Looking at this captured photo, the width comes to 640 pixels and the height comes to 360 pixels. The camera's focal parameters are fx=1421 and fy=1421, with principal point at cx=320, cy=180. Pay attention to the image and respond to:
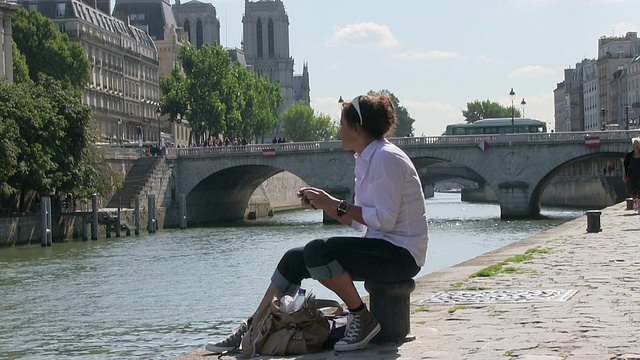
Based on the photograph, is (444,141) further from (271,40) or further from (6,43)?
(271,40)

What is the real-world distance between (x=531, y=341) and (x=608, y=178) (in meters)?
72.8

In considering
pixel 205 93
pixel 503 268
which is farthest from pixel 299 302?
pixel 205 93

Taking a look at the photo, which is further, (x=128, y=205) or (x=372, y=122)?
(x=128, y=205)

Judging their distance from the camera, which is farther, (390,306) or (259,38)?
(259,38)

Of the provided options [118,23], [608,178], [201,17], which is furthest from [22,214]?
[201,17]

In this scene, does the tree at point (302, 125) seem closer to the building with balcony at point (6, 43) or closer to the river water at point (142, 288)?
the building with balcony at point (6, 43)

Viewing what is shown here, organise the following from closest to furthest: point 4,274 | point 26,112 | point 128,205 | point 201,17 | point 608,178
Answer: point 4,274, point 26,112, point 128,205, point 608,178, point 201,17

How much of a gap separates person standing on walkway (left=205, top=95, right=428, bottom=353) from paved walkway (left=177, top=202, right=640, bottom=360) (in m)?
0.47

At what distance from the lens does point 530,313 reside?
11.5 m

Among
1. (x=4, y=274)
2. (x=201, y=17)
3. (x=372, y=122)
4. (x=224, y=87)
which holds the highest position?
(x=201, y=17)

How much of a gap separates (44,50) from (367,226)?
73463 millimetres

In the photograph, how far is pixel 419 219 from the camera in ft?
32.2

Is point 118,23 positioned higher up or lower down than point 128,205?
higher up

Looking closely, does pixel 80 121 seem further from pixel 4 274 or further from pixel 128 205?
pixel 4 274
